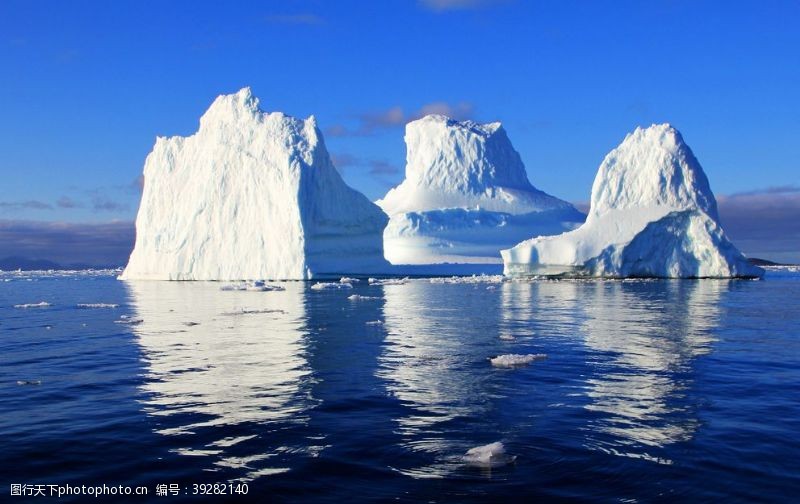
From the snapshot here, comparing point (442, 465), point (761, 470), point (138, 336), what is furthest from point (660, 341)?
point (138, 336)

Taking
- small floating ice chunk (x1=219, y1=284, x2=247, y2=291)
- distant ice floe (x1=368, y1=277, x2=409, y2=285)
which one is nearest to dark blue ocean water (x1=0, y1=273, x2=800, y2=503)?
small floating ice chunk (x1=219, y1=284, x2=247, y2=291)

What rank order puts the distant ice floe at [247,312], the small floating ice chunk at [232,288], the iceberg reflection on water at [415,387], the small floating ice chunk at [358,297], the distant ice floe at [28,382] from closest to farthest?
the iceberg reflection on water at [415,387]
the distant ice floe at [28,382]
the distant ice floe at [247,312]
the small floating ice chunk at [358,297]
the small floating ice chunk at [232,288]

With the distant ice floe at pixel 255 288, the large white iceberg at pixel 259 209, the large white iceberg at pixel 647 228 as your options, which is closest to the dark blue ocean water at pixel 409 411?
the distant ice floe at pixel 255 288

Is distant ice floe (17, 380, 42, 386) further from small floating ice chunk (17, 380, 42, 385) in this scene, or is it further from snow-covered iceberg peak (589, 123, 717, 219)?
snow-covered iceberg peak (589, 123, 717, 219)

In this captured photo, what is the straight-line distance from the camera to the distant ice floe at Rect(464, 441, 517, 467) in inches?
236

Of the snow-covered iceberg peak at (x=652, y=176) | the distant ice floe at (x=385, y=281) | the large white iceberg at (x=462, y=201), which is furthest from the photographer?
the large white iceberg at (x=462, y=201)

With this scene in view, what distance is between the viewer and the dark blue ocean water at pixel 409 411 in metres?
5.72

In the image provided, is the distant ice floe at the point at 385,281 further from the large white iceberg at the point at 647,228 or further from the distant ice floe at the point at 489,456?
the distant ice floe at the point at 489,456

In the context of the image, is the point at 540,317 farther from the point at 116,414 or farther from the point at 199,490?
the point at 199,490

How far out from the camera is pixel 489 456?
19.9 ft

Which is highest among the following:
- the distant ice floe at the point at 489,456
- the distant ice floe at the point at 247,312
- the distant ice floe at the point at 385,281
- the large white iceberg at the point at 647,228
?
the large white iceberg at the point at 647,228

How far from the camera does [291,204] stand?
45.6 m

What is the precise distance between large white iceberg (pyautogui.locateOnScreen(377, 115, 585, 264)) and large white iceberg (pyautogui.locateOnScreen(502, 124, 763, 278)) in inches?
1109

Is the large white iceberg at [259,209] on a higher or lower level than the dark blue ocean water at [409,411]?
higher
